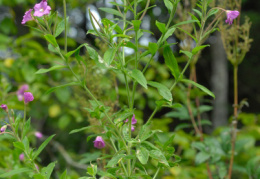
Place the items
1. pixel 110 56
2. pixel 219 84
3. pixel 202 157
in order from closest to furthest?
pixel 110 56 < pixel 202 157 < pixel 219 84

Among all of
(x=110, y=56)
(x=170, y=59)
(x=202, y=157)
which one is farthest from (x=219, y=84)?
(x=110, y=56)

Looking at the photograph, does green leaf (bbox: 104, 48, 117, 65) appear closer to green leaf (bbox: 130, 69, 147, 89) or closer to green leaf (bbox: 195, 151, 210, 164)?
green leaf (bbox: 130, 69, 147, 89)

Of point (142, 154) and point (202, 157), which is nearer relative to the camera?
point (142, 154)

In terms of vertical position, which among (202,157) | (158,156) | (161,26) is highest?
(161,26)

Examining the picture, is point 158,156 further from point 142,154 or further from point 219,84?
point 219,84

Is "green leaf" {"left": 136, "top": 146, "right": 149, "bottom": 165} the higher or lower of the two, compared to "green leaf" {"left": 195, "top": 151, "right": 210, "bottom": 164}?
higher

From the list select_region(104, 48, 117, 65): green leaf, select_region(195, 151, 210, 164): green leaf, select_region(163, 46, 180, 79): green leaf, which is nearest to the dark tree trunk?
select_region(195, 151, 210, 164): green leaf

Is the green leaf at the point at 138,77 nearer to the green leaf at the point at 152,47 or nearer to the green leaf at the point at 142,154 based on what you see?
the green leaf at the point at 152,47

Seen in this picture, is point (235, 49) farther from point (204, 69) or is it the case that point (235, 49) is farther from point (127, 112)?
point (204, 69)

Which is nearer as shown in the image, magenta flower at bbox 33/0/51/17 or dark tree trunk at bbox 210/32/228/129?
magenta flower at bbox 33/0/51/17

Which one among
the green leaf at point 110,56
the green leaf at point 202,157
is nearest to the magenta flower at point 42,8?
the green leaf at point 110,56

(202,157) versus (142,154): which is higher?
(142,154)

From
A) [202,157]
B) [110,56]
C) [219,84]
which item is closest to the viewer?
[110,56]

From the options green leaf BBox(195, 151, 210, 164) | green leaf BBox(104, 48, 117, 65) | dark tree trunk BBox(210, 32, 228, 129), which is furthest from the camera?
dark tree trunk BBox(210, 32, 228, 129)
